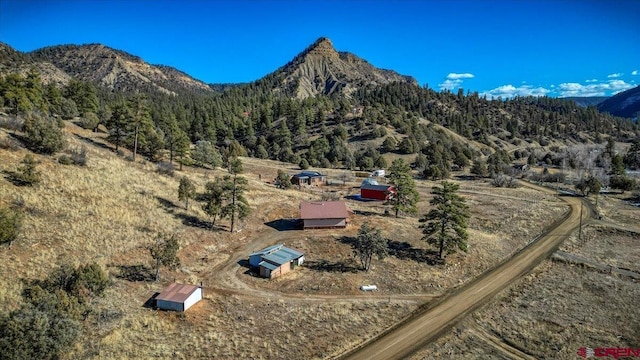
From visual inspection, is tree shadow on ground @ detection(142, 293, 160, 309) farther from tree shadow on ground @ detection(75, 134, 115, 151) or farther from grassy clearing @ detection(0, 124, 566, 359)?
tree shadow on ground @ detection(75, 134, 115, 151)

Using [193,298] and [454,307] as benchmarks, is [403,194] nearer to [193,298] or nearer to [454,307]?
[454,307]

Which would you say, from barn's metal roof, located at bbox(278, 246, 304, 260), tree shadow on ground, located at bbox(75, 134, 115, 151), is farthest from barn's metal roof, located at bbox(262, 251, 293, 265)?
tree shadow on ground, located at bbox(75, 134, 115, 151)

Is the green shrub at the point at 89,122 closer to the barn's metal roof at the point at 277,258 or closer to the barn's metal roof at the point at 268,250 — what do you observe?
the barn's metal roof at the point at 268,250

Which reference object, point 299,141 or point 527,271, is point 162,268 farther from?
point 299,141

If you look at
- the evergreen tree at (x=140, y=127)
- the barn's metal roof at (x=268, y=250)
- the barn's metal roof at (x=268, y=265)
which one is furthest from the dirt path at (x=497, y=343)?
the evergreen tree at (x=140, y=127)

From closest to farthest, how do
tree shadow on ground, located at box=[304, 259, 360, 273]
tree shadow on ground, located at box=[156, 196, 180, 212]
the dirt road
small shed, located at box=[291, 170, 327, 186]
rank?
the dirt road → tree shadow on ground, located at box=[304, 259, 360, 273] → tree shadow on ground, located at box=[156, 196, 180, 212] → small shed, located at box=[291, 170, 327, 186]

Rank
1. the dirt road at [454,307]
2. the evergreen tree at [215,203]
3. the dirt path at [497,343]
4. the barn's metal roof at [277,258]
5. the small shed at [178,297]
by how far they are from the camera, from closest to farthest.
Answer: the dirt path at [497,343]
the dirt road at [454,307]
the small shed at [178,297]
the barn's metal roof at [277,258]
the evergreen tree at [215,203]
